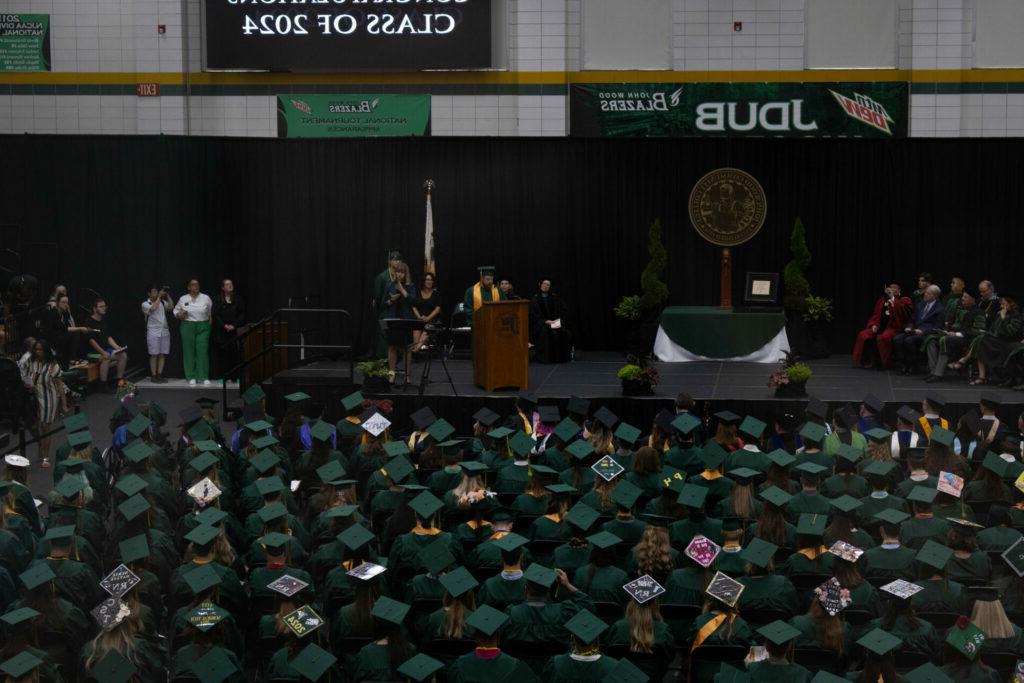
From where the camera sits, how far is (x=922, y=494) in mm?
8609

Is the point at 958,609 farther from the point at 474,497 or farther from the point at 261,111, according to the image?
the point at 261,111

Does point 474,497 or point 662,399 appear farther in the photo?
point 662,399

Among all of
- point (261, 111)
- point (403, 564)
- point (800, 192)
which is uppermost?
point (261, 111)

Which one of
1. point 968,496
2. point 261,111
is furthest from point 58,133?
point 968,496

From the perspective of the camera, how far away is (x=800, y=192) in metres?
19.5

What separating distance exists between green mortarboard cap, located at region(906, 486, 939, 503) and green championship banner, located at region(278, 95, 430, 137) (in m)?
13.0

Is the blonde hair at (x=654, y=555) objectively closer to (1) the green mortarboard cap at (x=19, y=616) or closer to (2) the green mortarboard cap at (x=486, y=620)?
(2) the green mortarboard cap at (x=486, y=620)

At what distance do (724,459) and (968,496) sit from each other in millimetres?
1736

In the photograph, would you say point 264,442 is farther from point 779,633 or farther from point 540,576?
point 779,633

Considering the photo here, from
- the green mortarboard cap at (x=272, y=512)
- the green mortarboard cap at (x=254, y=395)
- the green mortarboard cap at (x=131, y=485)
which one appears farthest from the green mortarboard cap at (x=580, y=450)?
the green mortarboard cap at (x=254, y=395)

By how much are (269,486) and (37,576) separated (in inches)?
75.6

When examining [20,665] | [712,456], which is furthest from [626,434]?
[20,665]

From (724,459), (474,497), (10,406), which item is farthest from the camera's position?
(10,406)

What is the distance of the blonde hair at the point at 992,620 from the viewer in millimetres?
6832
